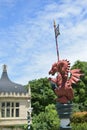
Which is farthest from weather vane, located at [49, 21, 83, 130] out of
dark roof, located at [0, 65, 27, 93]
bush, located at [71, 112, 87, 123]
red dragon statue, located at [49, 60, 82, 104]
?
dark roof, located at [0, 65, 27, 93]

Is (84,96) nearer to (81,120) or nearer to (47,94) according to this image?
(47,94)

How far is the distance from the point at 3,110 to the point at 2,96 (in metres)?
1.81

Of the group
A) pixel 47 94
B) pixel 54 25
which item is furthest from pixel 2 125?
pixel 54 25

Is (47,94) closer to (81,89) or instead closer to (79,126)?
(81,89)

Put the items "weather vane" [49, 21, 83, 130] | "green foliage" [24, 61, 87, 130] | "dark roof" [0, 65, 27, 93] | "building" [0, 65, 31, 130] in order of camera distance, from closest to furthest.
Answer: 1. "weather vane" [49, 21, 83, 130]
2. "green foliage" [24, 61, 87, 130]
3. "building" [0, 65, 31, 130]
4. "dark roof" [0, 65, 27, 93]

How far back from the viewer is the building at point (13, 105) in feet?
186

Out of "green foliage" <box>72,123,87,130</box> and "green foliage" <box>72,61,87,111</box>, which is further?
"green foliage" <box>72,61,87,111</box>

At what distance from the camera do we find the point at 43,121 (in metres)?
46.5

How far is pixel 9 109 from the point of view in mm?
56844

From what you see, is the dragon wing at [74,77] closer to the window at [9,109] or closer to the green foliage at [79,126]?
the green foliage at [79,126]

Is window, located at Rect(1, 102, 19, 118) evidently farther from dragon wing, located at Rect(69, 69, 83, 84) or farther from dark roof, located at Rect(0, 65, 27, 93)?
dragon wing, located at Rect(69, 69, 83, 84)

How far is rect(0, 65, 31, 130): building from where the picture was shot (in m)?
56.7

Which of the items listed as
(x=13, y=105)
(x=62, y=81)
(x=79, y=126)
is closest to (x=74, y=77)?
(x=62, y=81)

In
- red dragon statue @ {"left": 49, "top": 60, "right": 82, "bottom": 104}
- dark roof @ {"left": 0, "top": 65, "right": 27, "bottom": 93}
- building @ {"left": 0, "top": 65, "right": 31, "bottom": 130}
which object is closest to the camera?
red dragon statue @ {"left": 49, "top": 60, "right": 82, "bottom": 104}
